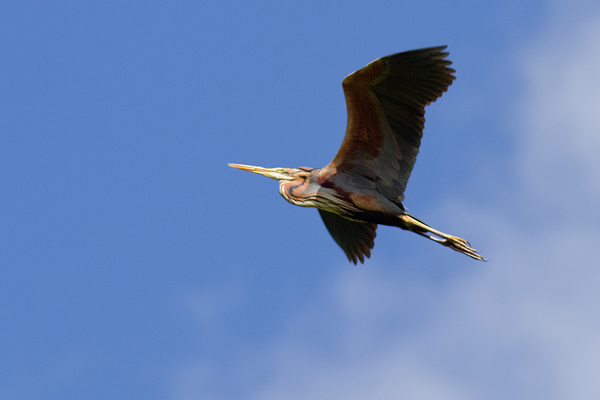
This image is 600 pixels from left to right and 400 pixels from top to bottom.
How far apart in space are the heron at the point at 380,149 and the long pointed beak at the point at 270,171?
27 millimetres

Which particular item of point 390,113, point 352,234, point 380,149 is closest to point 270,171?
point 352,234

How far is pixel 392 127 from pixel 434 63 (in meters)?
0.98

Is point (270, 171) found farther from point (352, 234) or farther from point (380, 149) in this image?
point (380, 149)

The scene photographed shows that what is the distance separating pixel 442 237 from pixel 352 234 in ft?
6.21

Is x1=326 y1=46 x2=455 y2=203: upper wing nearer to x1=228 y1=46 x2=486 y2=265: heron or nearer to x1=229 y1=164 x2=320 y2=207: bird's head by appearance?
x1=228 y1=46 x2=486 y2=265: heron

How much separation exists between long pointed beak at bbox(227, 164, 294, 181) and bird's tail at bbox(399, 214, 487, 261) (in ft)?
Answer: 5.58

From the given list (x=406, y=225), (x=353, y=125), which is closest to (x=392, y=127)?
(x=353, y=125)

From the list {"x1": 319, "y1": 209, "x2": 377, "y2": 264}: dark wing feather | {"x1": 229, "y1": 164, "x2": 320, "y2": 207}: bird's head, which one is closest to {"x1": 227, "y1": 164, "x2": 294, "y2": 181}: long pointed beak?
{"x1": 229, "y1": 164, "x2": 320, "y2": 207}: bird's head

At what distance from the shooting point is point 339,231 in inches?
549

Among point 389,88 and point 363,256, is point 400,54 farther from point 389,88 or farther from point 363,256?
point 363,256

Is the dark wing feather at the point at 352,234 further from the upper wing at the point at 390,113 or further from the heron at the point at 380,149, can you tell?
the upper wing at the point at 390,113

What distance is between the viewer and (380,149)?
12.2 m

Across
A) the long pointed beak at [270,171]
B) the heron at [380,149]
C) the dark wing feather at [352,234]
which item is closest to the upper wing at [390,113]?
the heron at [380,149]

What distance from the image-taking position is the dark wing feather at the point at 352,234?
45.0ft
